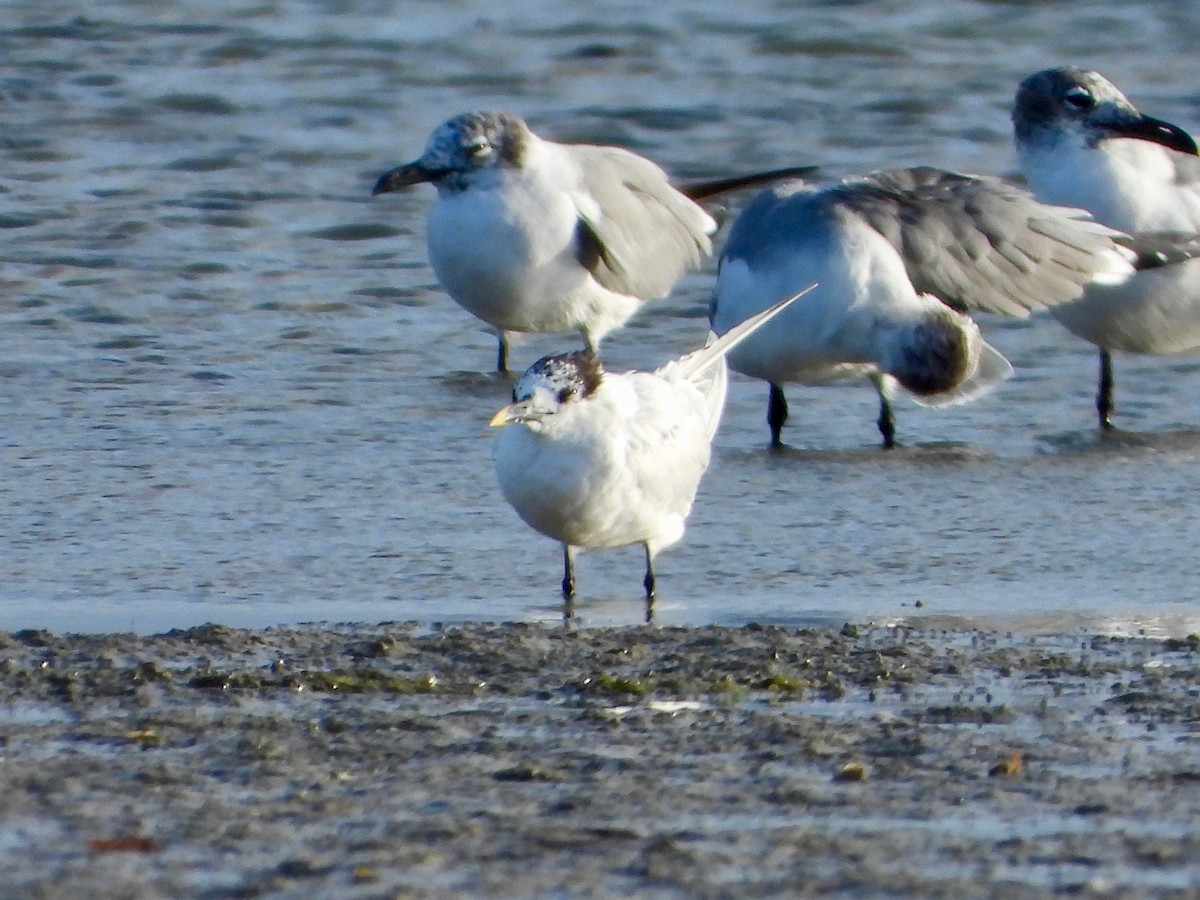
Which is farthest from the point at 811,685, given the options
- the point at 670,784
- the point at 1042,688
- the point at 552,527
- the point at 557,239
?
the point at 557,239

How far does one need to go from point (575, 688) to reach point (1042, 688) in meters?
0.81

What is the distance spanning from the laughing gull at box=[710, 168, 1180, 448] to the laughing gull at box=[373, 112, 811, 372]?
91 cm

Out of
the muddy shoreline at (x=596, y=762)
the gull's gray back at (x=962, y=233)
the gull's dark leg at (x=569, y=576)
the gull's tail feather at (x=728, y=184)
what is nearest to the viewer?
the muddy shoreline at (x=596, y=762)

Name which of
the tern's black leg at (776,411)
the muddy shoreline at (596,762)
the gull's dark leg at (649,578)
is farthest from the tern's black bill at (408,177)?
the muddy shoreline at (596,762)

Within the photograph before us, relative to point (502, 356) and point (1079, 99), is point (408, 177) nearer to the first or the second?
point (502, 356)

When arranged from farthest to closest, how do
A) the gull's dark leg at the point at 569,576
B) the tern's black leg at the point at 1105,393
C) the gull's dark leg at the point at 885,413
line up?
the tern's black leg at the point at 1105,393 → the gull's dark leg at the point at 885,413 → the gull's dark leg at the point at 569,576

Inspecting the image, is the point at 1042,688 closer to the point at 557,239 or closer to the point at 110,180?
the point at 557,239

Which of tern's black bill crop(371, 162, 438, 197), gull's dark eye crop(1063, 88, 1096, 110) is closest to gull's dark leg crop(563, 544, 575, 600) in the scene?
tern's black bill crop(371, 162, 438, 197)

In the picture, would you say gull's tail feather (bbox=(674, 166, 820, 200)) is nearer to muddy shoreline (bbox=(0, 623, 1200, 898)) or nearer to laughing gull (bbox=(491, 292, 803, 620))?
laughing gull (bbox=(491, 292, 803, 620))

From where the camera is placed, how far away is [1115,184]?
8094 millimetres

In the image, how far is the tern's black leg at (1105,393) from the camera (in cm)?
766

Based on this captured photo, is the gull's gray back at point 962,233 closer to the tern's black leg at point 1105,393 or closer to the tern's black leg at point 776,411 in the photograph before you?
the tern's black leg at point 1105,393

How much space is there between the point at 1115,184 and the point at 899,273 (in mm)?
1062

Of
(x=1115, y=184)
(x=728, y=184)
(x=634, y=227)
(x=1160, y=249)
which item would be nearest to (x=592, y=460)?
(x=1160, y=249)
